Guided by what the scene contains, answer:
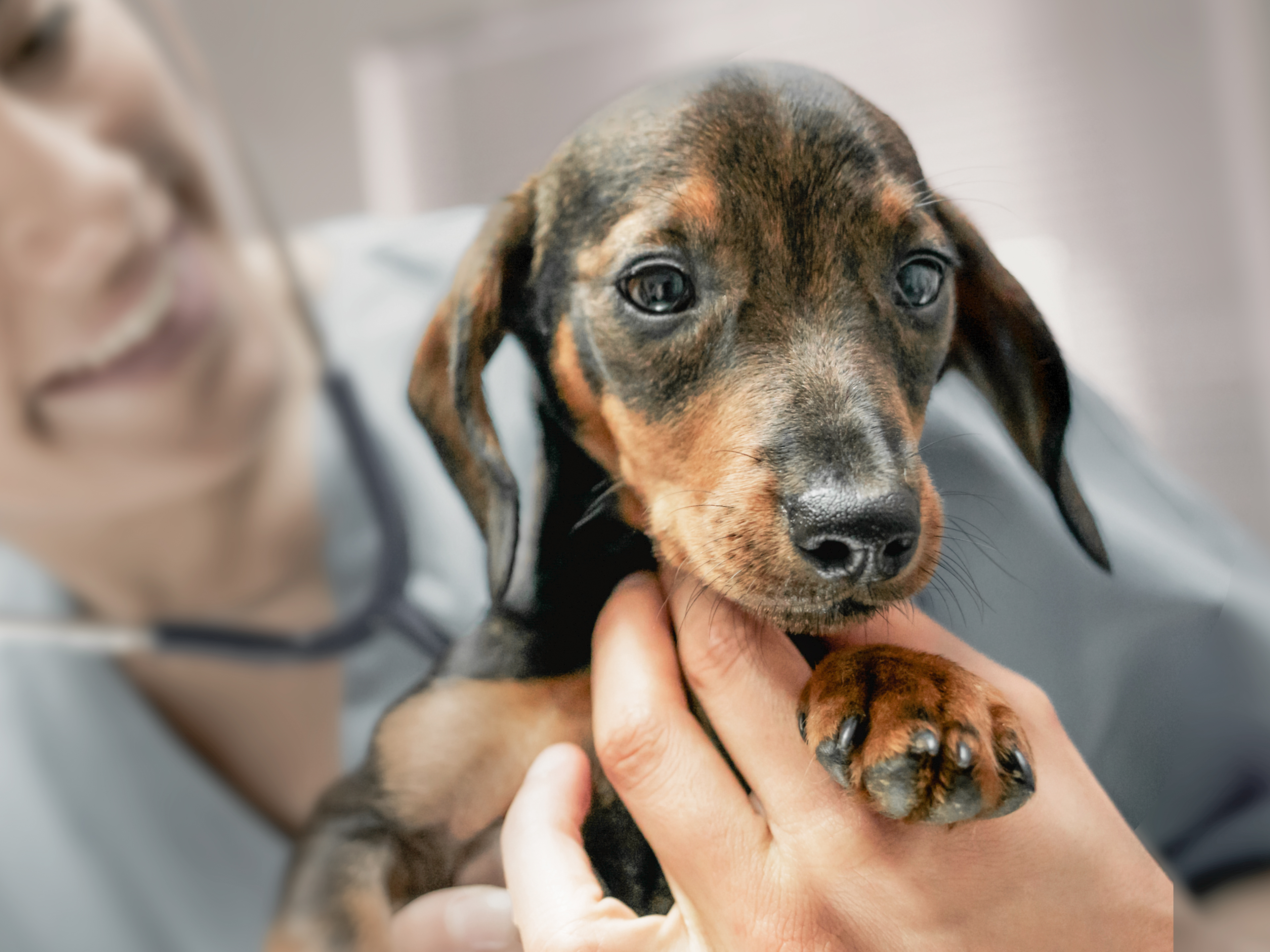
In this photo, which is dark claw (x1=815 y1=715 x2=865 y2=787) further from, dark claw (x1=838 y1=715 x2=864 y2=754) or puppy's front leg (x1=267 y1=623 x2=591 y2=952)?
puppy's front leg (x1=267 y1=623 x2=591 y2=952)

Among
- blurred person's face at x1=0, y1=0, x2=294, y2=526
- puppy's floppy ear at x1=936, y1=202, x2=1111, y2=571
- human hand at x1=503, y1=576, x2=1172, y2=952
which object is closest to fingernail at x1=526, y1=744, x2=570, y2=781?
human hand at x1=503, y1=576, x2=1172, y2=952

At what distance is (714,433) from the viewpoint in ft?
2.12

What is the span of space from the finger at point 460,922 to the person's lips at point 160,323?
631mm

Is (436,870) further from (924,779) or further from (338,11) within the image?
(338,11)

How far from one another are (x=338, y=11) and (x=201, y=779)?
858mm

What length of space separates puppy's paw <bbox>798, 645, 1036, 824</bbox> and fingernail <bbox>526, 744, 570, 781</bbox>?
0.18m

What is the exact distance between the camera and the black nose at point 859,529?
528 millimetres

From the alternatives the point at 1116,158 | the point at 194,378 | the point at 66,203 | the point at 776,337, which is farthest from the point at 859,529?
the point at 66,203

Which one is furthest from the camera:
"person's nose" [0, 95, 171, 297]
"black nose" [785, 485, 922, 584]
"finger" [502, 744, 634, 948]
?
"person's nose" [0, 95, 171, 297]

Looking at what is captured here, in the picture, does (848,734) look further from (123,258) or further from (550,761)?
(123,258)

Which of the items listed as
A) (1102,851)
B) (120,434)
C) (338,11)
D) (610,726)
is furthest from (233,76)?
(1102,851)

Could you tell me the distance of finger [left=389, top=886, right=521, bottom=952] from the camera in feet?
2.19

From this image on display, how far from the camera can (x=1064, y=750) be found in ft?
2.00

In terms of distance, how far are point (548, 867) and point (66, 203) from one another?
2.67 ft
